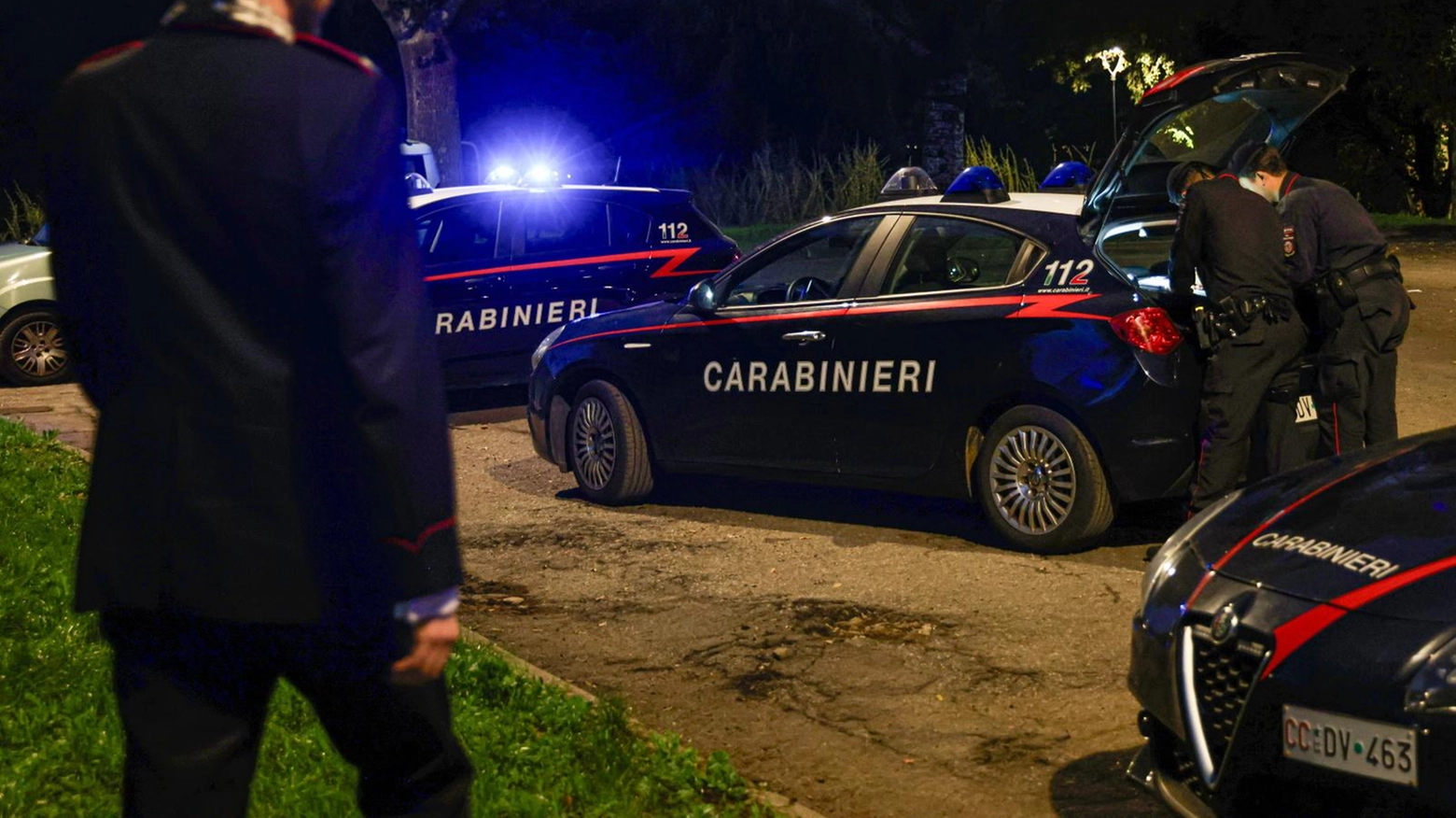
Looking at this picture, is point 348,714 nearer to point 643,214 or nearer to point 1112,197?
point 1112,197

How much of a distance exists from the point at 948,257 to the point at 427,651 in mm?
5530

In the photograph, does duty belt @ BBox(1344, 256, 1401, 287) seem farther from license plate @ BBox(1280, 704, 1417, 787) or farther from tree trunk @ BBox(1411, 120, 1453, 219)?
tree trunk @ BBox(1411, 120, 1453, 219)

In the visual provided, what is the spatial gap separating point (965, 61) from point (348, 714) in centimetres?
3138

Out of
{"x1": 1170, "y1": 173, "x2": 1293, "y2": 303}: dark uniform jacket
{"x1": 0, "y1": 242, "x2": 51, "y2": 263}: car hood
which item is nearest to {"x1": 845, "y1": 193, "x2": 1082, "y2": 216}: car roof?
{"x1": 1170, "y1": 173, "x2": 1293, "y2": 303}: dark uniform jacket

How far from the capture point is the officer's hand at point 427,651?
2525 millimetres

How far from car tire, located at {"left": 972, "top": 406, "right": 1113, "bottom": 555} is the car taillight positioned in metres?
0.45

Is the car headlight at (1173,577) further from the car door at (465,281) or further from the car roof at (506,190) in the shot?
the car roof at (506,190)

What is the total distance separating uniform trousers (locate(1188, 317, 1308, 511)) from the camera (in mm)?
6930

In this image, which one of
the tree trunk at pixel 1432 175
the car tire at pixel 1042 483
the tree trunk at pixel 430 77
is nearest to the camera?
the car tire at pixel 1042 483

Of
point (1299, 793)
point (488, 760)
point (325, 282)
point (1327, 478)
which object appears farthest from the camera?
point (488, 760)

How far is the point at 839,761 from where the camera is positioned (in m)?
5.05

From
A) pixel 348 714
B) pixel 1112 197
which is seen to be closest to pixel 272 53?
pixel 348 714

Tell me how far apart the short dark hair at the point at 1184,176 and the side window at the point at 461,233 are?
5.97 m

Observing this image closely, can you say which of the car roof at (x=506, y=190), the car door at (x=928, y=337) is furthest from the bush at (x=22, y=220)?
the car door at (x=928, y=337)
